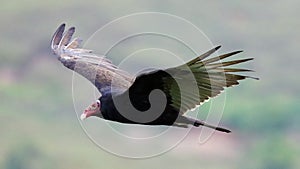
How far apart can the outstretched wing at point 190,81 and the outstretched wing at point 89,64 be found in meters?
1.08

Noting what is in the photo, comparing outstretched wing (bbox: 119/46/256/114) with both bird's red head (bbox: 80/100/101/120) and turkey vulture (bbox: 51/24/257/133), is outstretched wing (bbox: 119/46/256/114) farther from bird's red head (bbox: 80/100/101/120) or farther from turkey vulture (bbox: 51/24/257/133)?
bird's red head (bbox: 80/100/101/120)

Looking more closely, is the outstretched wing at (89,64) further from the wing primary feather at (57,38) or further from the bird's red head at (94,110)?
the bird's red head at (94,110)

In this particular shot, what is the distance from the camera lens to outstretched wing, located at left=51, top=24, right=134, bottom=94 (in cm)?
1262

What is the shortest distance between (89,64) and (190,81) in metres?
2.66

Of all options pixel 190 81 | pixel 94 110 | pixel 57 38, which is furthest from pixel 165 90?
pixel 57 38

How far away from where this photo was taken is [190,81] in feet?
35.7

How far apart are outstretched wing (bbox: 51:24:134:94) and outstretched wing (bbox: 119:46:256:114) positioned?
1.08 metres

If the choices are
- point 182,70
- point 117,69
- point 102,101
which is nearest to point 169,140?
point 117,69

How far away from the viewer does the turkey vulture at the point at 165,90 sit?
10.7 metres

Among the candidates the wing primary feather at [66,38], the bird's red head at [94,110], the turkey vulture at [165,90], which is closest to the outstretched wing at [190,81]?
the turkey vulture at [165,90]

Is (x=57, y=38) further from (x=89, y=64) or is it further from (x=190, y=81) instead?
(x=190, y=81)

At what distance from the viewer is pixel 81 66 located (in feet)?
43.5

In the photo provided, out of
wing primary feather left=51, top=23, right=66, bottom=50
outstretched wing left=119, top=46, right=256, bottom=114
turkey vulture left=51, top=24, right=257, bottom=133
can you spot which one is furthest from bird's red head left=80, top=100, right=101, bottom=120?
wing primary feather left=51, top=23, right=66, bottom=50

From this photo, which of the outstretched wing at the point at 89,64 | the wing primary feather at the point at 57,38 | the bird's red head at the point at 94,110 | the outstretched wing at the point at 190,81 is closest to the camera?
the outstretched wing at the point at 190,81
